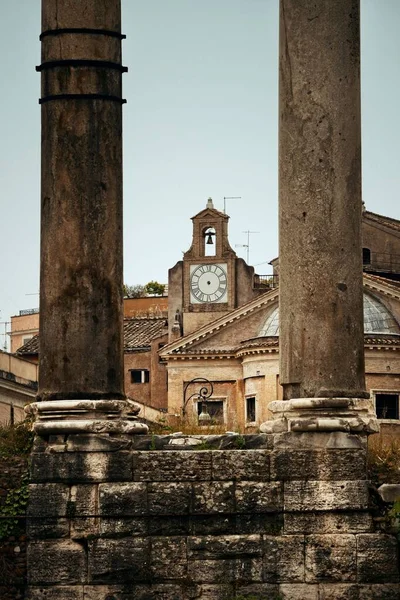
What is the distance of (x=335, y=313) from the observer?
1789cm

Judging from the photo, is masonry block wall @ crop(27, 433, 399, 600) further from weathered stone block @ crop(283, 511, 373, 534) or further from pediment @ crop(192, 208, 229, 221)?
pediment @ crop(192, 208, 229, 221)

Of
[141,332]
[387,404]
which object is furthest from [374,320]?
[141,332]

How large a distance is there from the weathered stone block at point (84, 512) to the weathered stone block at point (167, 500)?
0.52m

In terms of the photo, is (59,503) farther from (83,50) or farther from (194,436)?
(83,50)

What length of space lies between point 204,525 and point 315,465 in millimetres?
1190

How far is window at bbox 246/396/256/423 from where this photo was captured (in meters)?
65.6

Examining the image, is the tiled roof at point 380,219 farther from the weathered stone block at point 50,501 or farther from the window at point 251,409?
the weathered stone block at point 50,501

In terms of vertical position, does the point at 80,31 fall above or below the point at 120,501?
above

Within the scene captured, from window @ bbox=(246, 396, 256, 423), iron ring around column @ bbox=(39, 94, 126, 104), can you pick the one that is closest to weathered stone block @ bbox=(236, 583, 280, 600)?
iron ring around column @ bbox=(39, 94, 126, 104)

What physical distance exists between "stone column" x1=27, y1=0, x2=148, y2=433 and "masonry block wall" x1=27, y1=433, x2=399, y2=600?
487mm

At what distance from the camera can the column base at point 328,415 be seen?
17.8 meters

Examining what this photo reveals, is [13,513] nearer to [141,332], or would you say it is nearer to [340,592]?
[340,592]

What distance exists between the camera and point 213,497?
1772 centimetres

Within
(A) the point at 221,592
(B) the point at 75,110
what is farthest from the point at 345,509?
(B) the point at 75,110
